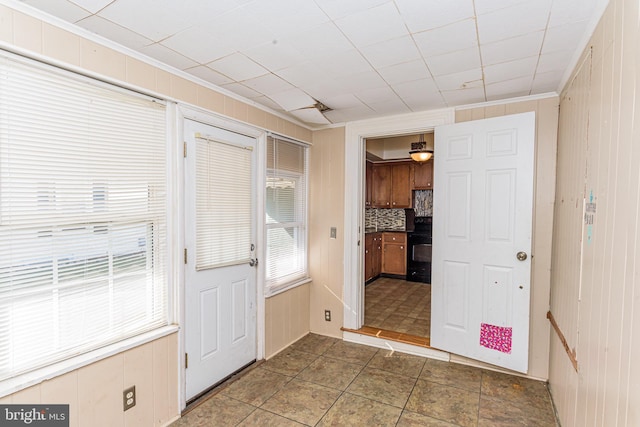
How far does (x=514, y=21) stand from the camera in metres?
1.60

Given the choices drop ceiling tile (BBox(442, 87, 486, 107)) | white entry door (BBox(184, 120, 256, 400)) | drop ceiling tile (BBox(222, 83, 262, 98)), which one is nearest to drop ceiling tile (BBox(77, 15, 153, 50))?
white entry door (BBox(184, 120, 256, 400))

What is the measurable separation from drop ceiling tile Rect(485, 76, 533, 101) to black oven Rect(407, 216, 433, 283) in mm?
3451

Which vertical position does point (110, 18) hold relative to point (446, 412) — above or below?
above

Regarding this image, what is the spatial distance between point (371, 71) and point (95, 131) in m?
1.76

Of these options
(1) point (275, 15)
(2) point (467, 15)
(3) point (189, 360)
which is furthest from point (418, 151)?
(3) point (189, 360)

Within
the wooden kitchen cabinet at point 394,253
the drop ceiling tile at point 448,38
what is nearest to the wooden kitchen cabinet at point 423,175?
the wooden kitchen cabinet at point 394,253

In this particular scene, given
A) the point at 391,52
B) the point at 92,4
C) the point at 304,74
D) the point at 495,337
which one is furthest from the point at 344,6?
the point at 495,337

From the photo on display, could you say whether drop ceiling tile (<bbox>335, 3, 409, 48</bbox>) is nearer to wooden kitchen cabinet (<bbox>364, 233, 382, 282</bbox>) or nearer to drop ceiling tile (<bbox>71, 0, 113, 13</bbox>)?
drop ceiling tile (<bbox>71, 0, 113, 13</bbox>)

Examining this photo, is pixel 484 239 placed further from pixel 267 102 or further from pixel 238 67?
pixel 238 67

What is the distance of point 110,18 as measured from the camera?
1583mm

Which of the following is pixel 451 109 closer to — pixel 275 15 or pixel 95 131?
pixel 275 15

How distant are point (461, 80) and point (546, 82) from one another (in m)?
0.64

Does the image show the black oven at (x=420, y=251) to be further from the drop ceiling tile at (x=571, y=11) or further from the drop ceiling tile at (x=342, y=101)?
the drop ceiling tile at (x=571, y=11)

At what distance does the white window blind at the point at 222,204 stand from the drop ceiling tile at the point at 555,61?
2263 mm
